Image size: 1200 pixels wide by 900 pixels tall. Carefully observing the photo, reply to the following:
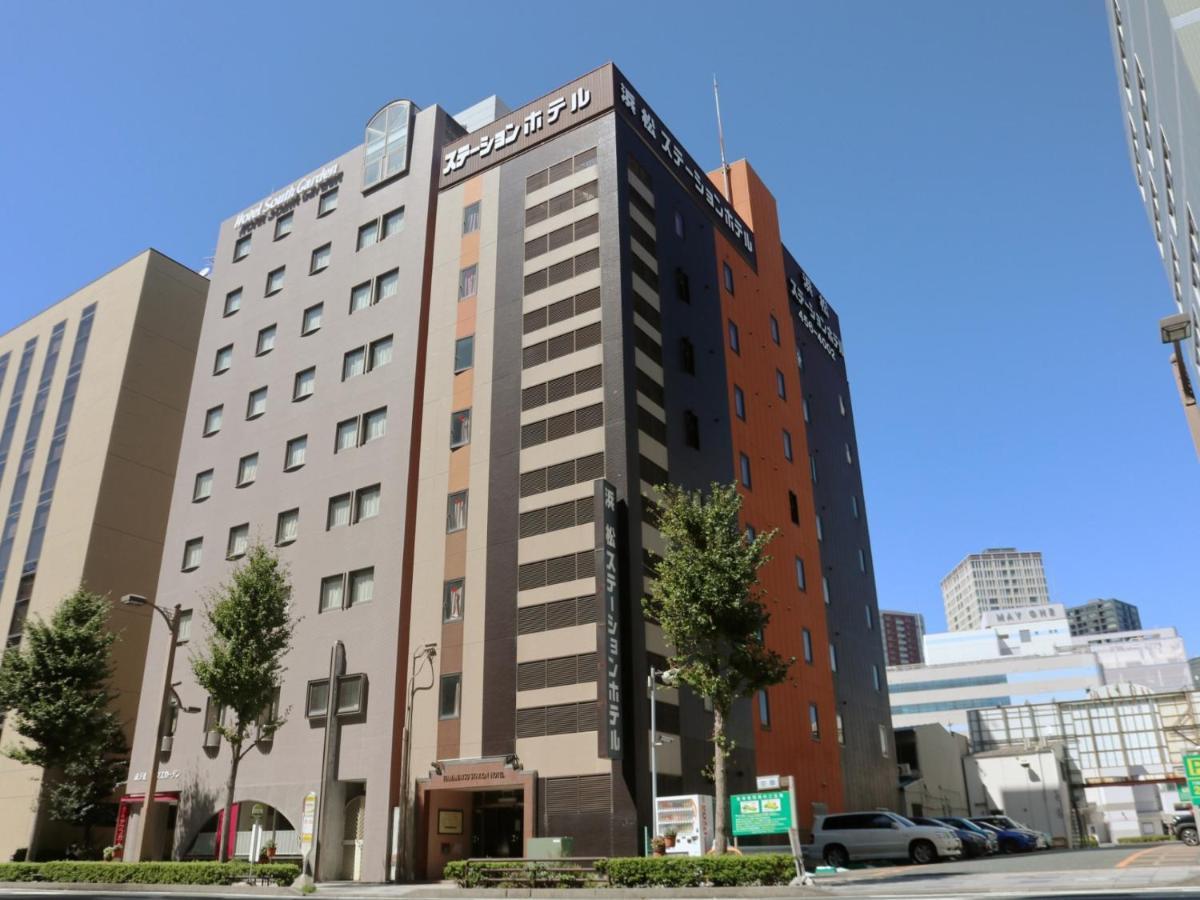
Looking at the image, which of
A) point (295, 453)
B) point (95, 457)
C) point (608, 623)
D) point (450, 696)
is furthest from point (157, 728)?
point (95, 457)

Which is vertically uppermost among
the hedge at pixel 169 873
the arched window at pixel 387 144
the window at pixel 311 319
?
the arched window at pixel 387 144

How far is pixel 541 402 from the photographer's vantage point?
39.3 meters

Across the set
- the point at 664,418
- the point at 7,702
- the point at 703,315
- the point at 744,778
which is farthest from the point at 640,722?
the point at 7,702

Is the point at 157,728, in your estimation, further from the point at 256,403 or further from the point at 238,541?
the point at 256,403

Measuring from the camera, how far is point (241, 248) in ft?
183

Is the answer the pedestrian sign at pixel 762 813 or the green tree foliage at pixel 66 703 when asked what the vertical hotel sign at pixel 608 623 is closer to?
the pedestrian sign at pixel 762 813

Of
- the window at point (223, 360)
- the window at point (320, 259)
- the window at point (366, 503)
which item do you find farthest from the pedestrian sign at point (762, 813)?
the window at point (223, 360)

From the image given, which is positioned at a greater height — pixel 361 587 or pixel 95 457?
pixel 95 457

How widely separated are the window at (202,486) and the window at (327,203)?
15.7 meters

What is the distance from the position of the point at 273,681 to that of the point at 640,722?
13.9 m

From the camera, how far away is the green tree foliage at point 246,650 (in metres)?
33.4

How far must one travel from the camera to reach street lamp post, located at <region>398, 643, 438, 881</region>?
34.1m

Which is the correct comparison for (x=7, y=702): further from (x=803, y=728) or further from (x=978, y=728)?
(x=978, y=728)

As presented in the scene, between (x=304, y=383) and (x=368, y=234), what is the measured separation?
8.75m
